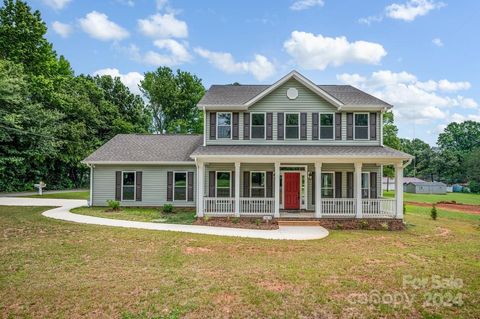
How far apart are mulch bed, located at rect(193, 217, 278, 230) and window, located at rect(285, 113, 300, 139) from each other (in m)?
4.80

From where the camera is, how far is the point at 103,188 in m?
18.0

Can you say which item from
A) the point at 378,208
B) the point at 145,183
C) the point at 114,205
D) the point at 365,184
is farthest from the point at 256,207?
the point at 114,205

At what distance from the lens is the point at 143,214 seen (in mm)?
15430

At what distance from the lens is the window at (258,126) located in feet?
52.3

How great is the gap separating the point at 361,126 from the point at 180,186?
35.2 feet

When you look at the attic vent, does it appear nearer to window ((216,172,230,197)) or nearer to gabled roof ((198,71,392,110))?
gabled roof ((198,71,392,110))

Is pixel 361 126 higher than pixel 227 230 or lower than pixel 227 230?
higher

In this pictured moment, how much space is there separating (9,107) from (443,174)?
84545mm

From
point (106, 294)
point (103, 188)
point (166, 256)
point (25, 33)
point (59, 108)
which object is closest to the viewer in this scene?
point (106, 294)

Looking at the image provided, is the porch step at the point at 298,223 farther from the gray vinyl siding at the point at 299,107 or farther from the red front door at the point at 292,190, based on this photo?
the gray vinyl siding at the point at 299,107

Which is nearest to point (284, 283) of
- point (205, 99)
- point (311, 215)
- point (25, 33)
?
point (311, 215)

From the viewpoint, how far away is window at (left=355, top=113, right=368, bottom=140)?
15766mm

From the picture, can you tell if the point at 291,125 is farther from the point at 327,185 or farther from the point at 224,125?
the point at 327,185

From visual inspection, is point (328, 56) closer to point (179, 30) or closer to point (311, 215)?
point (179, 30)
